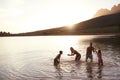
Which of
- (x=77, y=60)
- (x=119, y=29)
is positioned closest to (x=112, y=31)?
(x=119, y=29)

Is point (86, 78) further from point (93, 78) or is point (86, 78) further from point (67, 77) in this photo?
point (67, 77)

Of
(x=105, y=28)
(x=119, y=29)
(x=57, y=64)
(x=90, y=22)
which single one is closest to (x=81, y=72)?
(x=57, y=64)

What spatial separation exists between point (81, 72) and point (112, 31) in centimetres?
12937

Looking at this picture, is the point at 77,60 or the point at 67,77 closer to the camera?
the point at 67,77

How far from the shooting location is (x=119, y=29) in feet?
465

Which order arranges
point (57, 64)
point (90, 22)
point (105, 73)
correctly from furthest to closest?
point (90, 22)
point (57, 64)
point (105, 73)

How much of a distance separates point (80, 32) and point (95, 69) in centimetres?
17527

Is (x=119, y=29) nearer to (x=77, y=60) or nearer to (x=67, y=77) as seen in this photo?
(x=77, y=60)

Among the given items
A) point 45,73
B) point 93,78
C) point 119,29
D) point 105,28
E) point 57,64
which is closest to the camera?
point 93,78

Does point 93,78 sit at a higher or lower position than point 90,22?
lower

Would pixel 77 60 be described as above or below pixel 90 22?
below

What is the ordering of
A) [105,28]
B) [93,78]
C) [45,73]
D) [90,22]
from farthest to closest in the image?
[90,22] < [105,28] < [45,73] < [93,78]

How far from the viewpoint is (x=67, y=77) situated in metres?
19.8

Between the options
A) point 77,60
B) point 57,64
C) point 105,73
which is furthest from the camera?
point 77,60
